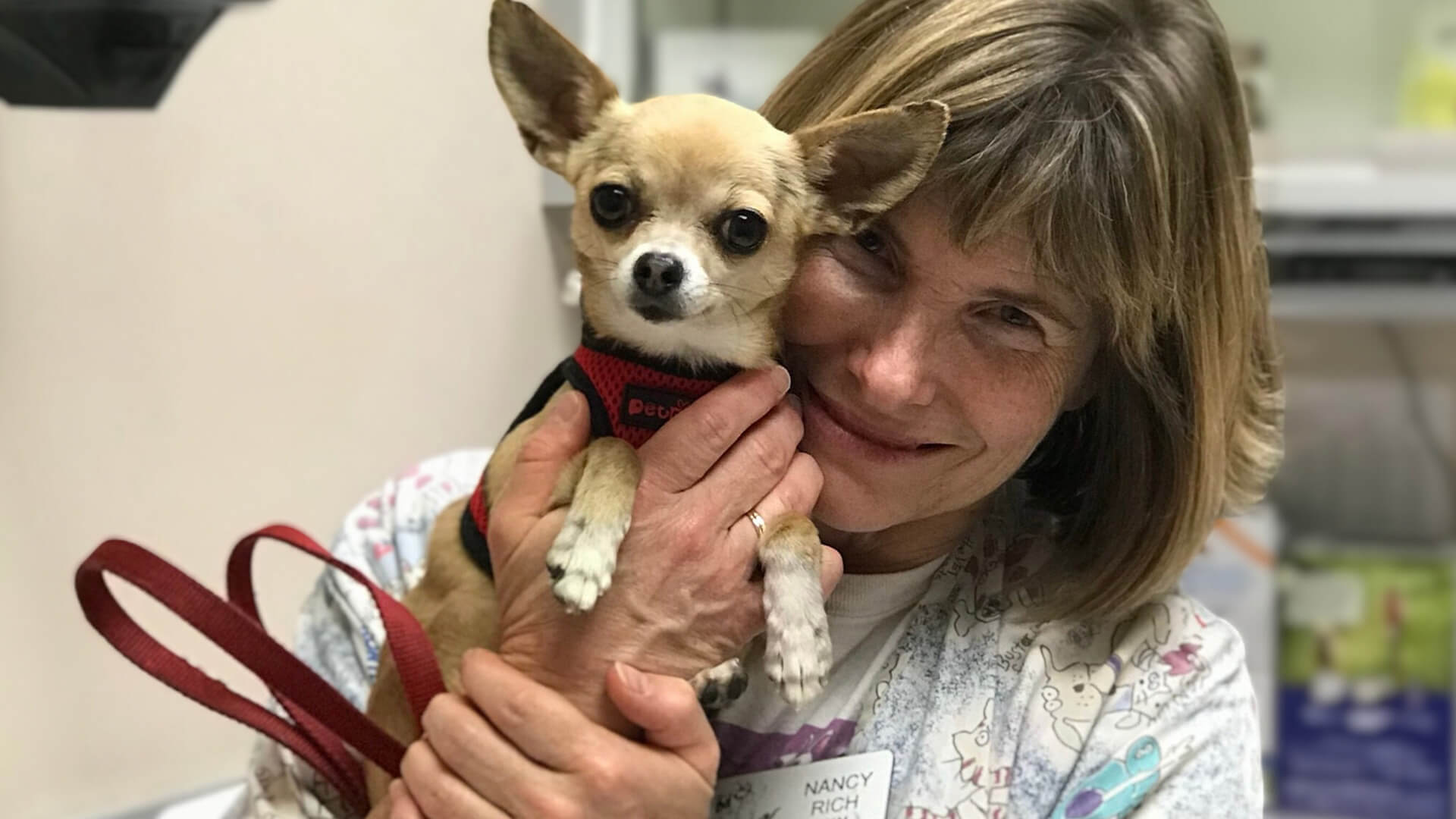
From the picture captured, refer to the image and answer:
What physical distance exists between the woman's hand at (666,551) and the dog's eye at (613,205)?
0.14 metres

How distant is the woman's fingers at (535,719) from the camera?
865 millimetres

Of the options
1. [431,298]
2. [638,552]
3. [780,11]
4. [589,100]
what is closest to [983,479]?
[638,552]

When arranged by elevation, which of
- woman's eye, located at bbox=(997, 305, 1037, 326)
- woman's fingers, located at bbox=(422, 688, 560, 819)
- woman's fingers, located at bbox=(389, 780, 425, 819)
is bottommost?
woman's fingers, located at bbox=(389, 780, 425, 819)

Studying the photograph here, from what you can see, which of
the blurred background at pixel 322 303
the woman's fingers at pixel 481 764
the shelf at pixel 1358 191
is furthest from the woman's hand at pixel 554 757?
the shelf at pixel 1358 191

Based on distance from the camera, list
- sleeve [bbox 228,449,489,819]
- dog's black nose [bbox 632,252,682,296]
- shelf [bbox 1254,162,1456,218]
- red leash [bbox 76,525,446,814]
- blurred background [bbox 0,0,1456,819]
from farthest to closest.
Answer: shelf [bbox 1254,162,1456,218]
blurred background [bbox 0,0,1456,819]
sleeve [bbox 228,449,489,819]
red leash [bbox 76,525,446,814]
dog's black nose [bbox 632,252,682,296]

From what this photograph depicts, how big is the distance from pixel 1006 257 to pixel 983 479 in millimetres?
202

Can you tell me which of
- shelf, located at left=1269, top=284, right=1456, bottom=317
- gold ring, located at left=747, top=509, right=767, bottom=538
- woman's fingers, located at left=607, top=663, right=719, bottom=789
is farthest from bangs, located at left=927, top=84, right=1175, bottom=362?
shelf, located at left=1269, top=284, right=1456, bottom=317

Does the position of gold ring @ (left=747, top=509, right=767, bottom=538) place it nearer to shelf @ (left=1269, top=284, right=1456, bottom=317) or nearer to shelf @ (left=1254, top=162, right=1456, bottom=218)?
shelf @ (left=1254, top=162, right=1456, bottom=218)

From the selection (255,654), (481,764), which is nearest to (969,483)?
(481,764)

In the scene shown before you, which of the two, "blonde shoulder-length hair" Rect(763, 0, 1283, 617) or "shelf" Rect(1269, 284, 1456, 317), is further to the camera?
"shelf" Rect(1269, 284, 1456, 317)

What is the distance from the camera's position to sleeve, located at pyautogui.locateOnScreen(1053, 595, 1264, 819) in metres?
0.96

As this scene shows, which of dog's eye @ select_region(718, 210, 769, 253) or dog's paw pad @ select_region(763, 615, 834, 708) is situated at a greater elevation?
dog's eye @ select_region(718, 210, 769, 253)

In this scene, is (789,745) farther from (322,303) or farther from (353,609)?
(322,303)

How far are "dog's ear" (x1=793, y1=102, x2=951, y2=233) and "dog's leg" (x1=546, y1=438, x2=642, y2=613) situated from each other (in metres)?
0.26
